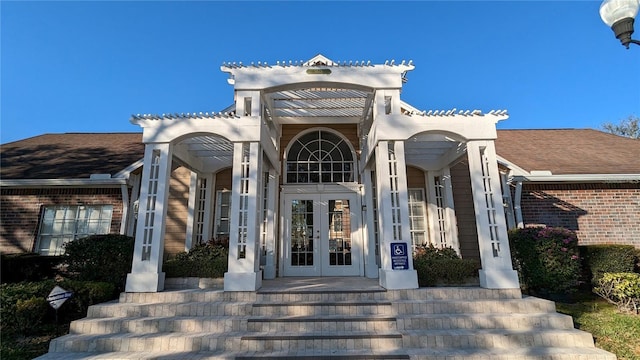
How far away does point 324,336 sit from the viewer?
4148mm

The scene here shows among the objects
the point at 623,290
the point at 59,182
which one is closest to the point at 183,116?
the point at 59,182

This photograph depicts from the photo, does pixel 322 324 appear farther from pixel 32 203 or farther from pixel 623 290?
pixel 32 203

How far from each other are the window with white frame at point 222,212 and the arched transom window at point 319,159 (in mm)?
1749

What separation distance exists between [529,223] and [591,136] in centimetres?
549

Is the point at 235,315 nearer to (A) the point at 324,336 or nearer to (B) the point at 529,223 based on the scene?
(A) the point at 324,336

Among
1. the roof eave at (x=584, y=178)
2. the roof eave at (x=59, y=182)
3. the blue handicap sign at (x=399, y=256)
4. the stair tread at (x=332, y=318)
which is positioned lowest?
the stair tread at (x=332, y=318)

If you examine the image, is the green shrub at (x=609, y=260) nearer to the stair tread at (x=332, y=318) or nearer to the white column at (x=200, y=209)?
the stair tread at (x=332, y=318)

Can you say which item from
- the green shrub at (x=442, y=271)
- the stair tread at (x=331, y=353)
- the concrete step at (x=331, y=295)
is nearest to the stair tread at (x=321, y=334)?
the stair tread at (x=331, y=353)

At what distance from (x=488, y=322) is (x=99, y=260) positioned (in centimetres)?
667

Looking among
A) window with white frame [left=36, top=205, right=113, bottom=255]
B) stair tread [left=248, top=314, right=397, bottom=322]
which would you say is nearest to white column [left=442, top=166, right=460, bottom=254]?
stair tread [left=248, top=314, right=397, bottom=322]

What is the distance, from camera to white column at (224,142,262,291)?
5.35 metres

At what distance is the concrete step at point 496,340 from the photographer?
13.5ft

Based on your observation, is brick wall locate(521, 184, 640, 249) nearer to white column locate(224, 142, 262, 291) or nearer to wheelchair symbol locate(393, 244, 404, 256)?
wheelchair symbol locate(393, 244, 404, 256)

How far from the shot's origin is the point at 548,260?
5984mm
